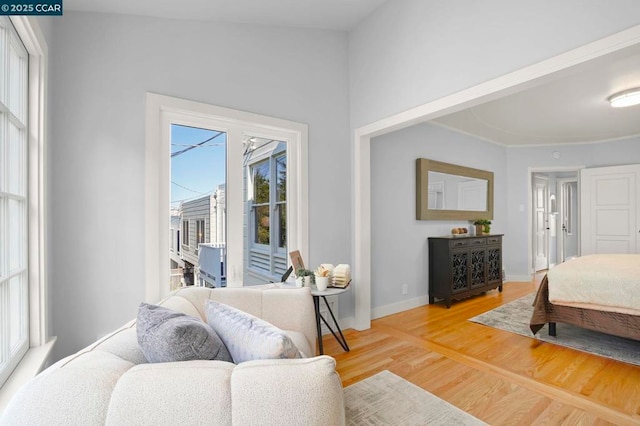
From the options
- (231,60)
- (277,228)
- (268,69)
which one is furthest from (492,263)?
(231,60)

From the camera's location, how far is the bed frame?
2605 mm

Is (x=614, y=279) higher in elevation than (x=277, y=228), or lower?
lower

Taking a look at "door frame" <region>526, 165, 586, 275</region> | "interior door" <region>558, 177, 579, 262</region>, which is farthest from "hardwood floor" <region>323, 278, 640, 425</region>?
"interior door" <region>558, 177, 579, 262</region>

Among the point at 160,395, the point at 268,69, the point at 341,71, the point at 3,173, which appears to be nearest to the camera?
the point at 160,395

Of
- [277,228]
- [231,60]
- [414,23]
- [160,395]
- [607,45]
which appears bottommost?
[160,395]

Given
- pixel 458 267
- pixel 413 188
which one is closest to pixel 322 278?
pixel 413 188

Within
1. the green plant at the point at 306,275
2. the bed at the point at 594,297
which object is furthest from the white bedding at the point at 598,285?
the green plant at the point at 306,275

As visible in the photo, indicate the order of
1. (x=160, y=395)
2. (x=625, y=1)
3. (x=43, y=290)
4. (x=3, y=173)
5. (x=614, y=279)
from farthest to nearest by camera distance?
1. (x=614, y=279)
2. (x=43, y=290)
3. (x=625, y=1)
4. (x=3, y=173)
5. (x=160, y=395)

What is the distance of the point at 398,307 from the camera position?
4023 millimetres

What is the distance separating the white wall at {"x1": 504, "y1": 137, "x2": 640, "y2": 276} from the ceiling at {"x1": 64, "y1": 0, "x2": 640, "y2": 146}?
0.59ft

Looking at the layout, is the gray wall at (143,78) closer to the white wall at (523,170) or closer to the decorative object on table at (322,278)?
the decorative object on table at (322,278)

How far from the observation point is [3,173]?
1.44 m

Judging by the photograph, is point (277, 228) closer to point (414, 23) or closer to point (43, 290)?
point (43, 290)

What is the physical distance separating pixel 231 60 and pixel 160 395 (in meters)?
2.66
